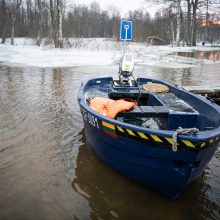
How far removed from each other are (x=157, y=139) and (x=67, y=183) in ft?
5.33

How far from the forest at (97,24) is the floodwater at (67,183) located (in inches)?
689

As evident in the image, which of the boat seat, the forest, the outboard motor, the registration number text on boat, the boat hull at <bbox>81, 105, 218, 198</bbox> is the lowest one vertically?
the boat hull at <bbox>81, 105, 218, 198</bbox>

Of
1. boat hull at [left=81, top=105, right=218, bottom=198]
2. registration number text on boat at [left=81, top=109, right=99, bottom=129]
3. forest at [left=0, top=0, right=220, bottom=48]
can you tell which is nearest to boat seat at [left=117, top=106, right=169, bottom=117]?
registration number text on boat at [left=81, top=109, right=99, bottom=129]

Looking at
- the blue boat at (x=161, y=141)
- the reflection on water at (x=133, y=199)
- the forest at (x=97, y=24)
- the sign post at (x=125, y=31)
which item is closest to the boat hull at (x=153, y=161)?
the blue boat at (x=161, y=141)

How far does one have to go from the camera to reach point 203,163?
149 inches

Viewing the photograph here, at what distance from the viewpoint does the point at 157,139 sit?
3.52 m

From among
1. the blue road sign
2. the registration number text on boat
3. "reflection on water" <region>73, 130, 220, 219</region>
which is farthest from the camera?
the blue road sign

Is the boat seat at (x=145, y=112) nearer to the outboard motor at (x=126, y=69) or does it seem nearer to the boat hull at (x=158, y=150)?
the boat hull at (x=158, y=150)

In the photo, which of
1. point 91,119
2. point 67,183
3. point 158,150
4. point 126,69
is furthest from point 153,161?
point 126,69

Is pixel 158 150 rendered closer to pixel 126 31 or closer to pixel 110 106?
pixel 110 106

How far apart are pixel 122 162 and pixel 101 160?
0.81 m

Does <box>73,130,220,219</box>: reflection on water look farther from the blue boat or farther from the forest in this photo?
the forest

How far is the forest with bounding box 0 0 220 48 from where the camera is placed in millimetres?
28188

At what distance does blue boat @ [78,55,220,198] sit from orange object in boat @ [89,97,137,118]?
88 mm
